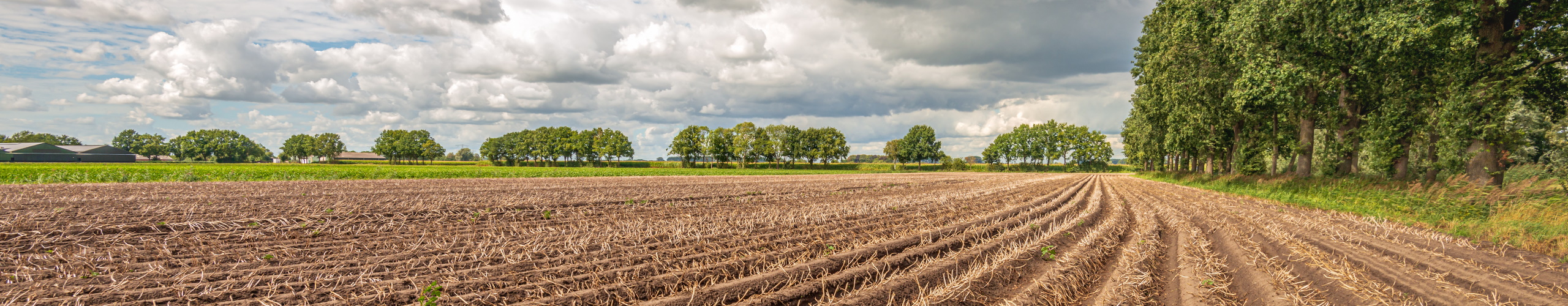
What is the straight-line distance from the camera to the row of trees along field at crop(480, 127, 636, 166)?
108 metres

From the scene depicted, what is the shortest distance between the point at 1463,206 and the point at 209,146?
584ft

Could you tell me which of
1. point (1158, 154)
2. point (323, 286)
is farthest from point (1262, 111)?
point (323, 286)

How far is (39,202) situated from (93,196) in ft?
9.35

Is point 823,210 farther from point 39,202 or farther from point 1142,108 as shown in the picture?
point 1142,108

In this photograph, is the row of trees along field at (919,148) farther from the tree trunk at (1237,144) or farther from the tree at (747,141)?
the tree trunk at (1237,144)

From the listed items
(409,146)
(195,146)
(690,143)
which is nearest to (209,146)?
(195,146)

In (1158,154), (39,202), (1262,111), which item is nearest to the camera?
(39,202)

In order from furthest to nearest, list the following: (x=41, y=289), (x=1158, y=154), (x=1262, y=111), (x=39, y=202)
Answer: (x=1158, y=154) → (x=1262, y=111) → (x=39, y=202) → (x=41, y=289)

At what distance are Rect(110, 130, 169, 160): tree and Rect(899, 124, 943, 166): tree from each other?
16860 cm

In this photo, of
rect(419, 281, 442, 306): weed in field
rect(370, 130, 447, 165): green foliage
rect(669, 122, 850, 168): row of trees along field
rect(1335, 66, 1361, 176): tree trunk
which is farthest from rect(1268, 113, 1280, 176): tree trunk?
rect(370, 130, 447, 165): green foliage

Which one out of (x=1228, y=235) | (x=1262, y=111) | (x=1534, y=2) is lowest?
(x=1228, y=235)

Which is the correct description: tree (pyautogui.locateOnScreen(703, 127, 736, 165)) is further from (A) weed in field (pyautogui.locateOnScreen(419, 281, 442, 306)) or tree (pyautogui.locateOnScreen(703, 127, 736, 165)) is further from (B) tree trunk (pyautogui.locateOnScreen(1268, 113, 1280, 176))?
(A) weed in field (pyautogui.locateOnScreen(419, 281, 442, 306))

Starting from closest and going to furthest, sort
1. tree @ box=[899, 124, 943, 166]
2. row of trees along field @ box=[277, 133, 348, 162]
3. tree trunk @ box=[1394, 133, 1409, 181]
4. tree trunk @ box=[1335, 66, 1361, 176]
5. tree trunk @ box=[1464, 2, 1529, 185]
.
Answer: tree trunk @ box=[1464, 2, 1529, 185] < tree trunk @ box=[1394, 133, 1409, 181] < tree trunk @ box=[1335, 66, 1361, 176] < tree @ box=[899, 124, 943, 166] < row of trees along field @ box=[277, 133, 348, 162]

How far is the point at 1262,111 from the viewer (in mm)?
23875
